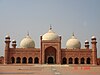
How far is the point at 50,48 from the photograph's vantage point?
37.5 metres

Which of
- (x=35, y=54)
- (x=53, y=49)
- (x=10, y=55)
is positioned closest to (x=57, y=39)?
(x=53, y=49)

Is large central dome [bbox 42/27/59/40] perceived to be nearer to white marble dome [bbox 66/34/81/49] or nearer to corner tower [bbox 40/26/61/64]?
corner tower [bbox 40/26/61/64]

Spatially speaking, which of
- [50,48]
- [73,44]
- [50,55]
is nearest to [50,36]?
[50,48]

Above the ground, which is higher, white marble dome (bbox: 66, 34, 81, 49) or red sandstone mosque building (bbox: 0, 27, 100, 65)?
white marble dome (bbox: 66, 34, 81, 49)

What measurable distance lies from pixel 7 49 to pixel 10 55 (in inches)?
40.3

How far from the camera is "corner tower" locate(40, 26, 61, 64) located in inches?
1412

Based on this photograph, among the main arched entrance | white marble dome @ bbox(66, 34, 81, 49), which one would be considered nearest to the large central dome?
the main arched entrance

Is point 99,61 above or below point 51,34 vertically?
below

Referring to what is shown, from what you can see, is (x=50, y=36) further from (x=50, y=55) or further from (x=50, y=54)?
(x=50, y=55)

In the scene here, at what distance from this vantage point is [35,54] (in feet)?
118

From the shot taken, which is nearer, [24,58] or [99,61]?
[24,58]

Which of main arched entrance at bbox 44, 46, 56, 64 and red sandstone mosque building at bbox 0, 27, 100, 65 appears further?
main arched entrance at bbox 44, 46, 56, 64

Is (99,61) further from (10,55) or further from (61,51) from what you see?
(10,55)

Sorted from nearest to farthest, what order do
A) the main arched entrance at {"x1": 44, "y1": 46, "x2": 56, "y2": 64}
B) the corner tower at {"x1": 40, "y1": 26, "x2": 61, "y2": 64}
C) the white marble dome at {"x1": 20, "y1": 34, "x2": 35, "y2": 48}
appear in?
the corner tower at {"x1": 40, "y1": 26, "x2": 61, "y2": 64} → the main arched entrance at {"x1": 44, "y1": 46, "x2": 56, "y2": 64} → the white marble dome at {"x1": 20, "y1": 34, "x2": 35, "y2": 48}
